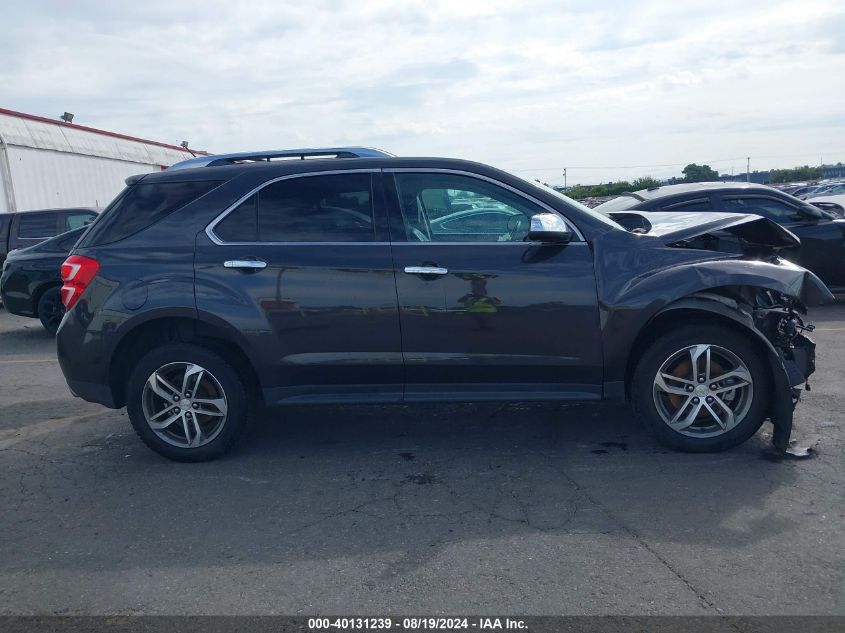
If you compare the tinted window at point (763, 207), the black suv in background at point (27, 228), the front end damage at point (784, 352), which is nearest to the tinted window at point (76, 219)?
the black suv in background at point (27, 228)

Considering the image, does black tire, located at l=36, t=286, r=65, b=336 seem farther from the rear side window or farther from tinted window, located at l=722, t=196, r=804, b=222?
tinted window, located at l=722, t=196, r=804, b=222

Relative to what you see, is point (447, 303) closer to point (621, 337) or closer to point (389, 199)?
point (389, 199)

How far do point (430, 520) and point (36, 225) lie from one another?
1243 cm

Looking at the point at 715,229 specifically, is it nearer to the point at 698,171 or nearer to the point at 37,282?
the point at 37,282

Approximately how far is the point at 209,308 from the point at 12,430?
7.75 ft

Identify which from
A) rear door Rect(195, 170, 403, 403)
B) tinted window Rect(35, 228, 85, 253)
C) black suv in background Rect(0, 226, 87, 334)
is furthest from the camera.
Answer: tinted window Rect(35, 228, 85, 253)

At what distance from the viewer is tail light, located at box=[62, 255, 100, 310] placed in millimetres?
5297

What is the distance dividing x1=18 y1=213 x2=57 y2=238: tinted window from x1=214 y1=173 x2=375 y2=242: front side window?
34.1 feet

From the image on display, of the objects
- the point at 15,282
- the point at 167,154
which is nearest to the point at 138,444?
the point at 15,282

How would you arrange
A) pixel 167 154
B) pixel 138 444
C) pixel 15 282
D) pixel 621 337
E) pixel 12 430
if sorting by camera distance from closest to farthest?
pixel 621 337, pixel 138 444, pixel 12 430, pixel 15 282, pixel 167 154

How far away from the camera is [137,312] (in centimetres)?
521

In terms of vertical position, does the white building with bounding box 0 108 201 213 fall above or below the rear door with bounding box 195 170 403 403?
above

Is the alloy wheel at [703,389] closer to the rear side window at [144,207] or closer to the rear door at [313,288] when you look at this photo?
the rear door at [313,288]

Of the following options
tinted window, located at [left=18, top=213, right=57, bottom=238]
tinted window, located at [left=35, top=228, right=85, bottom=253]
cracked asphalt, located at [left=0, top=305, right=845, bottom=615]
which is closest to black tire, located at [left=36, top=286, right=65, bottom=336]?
tinted window, located at [left=35, top=228, right=85, bottom=253]
